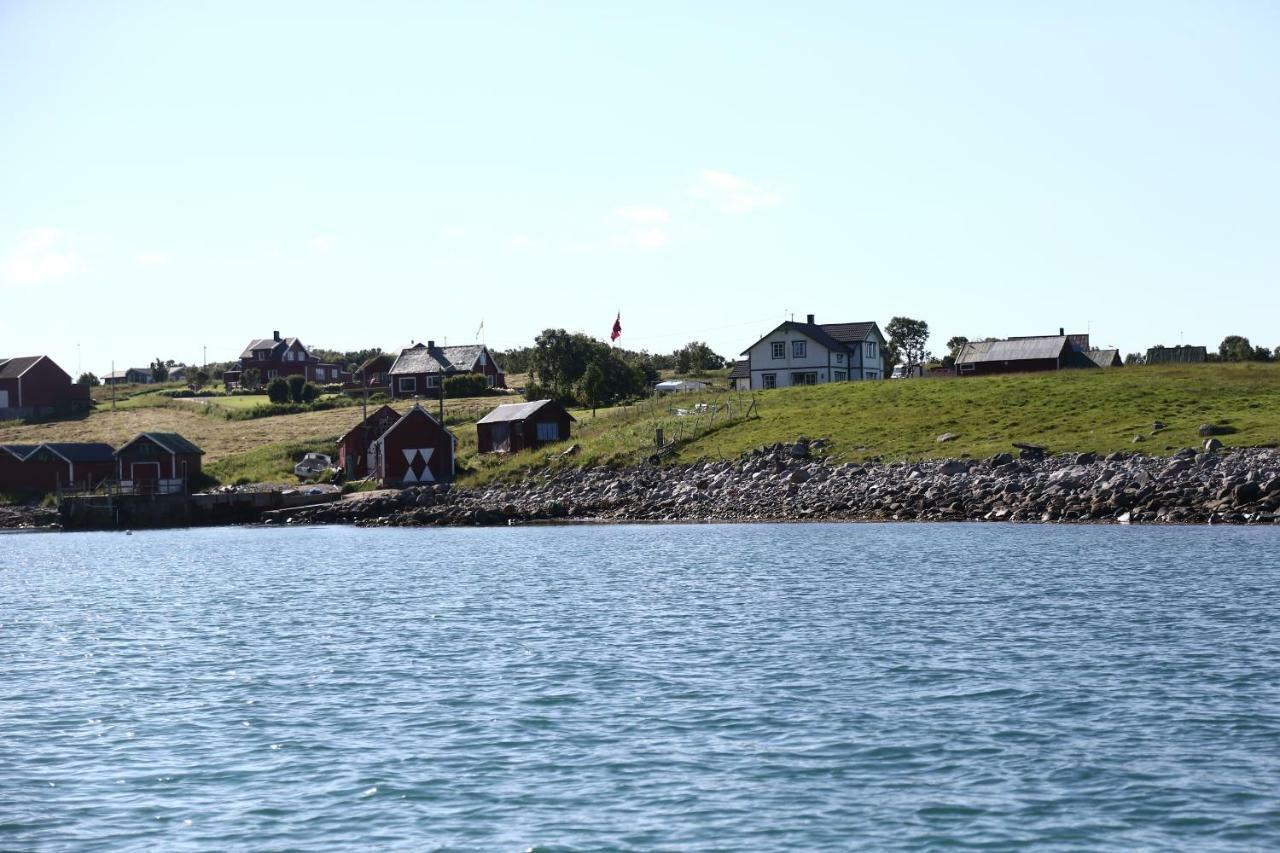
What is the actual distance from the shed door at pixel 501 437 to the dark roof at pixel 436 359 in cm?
4942

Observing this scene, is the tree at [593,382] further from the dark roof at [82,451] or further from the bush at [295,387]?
the bush at [295,387]

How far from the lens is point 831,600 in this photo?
38.1 metres

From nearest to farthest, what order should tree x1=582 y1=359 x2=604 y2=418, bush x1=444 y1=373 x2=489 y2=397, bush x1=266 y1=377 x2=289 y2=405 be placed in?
tree x1=582 y1=359 x2=604 y2=418
bush x1=444 y1=373 x2=489 y2=397
bush x1=266 y1=377 x2=289 y2=405

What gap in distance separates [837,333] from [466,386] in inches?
1635

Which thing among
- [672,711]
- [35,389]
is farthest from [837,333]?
[672,711]

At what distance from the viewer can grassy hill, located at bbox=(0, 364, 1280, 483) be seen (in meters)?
73.6

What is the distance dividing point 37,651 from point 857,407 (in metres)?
65.0

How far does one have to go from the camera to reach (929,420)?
8375cm

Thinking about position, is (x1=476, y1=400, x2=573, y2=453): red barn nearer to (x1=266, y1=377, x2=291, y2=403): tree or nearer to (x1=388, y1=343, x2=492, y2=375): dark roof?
(x1=388, y1=343, x2=492, y2=375): dark roof

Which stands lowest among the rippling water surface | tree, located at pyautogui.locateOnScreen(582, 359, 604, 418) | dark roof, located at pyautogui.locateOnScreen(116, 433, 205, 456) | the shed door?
the rippling water surface

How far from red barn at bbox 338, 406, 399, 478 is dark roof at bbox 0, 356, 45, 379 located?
58.4m

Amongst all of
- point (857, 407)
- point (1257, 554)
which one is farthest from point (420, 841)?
point (857, 407)

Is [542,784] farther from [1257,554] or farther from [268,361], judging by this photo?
[268,361]

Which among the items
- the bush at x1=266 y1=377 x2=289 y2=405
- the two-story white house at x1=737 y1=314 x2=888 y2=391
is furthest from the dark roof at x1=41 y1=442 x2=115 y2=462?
the two-story white house at x1=737 y1=314 x2=888 y2=391
